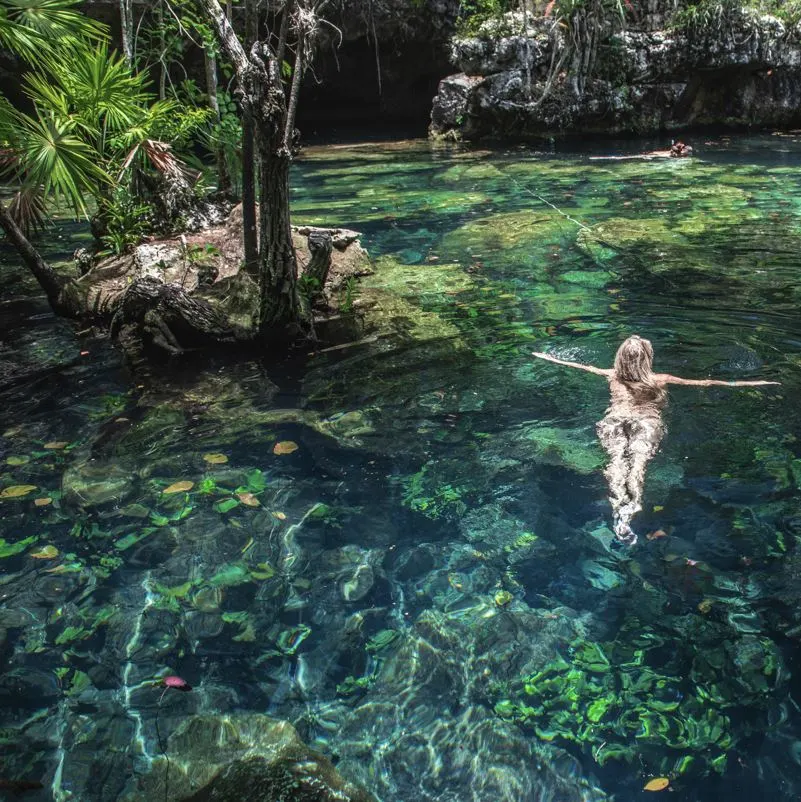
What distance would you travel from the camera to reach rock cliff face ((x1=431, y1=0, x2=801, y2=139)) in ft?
70.9

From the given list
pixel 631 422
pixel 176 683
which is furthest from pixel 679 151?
pixel 176 683

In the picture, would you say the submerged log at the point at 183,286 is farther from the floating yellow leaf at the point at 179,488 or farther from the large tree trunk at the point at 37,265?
the floating yellow leaf at the point at 179,488

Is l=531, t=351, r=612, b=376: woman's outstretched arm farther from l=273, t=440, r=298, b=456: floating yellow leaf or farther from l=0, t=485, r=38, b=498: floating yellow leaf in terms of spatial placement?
l=0, t=485, r=38, b=498: floating yellow leaf

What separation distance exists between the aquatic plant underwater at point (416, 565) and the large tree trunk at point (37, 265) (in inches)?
29.9

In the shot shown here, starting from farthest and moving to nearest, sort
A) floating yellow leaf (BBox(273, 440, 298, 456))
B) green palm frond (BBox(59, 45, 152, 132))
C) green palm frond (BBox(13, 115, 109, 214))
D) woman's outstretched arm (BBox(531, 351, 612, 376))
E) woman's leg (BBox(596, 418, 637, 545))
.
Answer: green palm frond (BBox(59, 45, 152, 132)), green palm frond (BBox(13, 115, 109, 214)), woman's outstretched arm (BBox(531, 351, 612, 376)), floating yellow leaf (BBox(273, 440, 298, 456)), woman's leg (BBox(596, 418, 637, 545))

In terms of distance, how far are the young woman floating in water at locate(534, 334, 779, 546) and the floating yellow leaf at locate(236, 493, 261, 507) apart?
2.41 metres

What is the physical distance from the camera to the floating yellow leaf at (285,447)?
577 centimetres

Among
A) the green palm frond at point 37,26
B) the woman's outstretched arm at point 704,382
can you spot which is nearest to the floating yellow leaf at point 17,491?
the green palm frond at point 37,26

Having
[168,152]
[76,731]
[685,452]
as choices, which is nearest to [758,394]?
[685,452]

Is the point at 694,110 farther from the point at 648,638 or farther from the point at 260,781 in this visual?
the point at 260,781

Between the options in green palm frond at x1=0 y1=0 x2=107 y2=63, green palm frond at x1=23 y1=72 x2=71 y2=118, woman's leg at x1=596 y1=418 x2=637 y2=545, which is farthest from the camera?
green palm frond at x1=23 y1=72 x2=71 y2=118

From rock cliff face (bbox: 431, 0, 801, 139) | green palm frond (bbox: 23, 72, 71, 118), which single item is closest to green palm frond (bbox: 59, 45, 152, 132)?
green palm frond (bbox: 23, 72, 71, 118)

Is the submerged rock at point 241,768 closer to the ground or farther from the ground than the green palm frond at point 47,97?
closer to the ground

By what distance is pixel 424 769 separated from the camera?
10.6 feet
